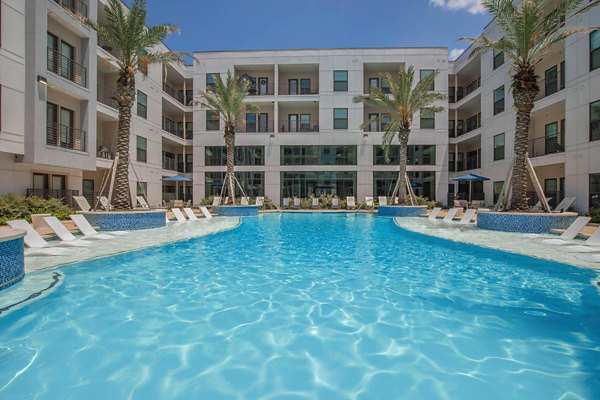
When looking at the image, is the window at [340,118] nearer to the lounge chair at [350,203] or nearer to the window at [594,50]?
the lounge chair at [350,203]

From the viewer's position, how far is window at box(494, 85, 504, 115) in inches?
912

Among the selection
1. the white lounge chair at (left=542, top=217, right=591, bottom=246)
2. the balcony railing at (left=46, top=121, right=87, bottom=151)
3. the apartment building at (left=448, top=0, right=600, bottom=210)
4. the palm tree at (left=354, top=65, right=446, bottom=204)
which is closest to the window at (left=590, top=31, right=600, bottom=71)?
the apartment building at (left=448, top=0, right=600, bottom=210)

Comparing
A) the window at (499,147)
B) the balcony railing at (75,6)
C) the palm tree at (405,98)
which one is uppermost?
the balcony railing at (75,6)

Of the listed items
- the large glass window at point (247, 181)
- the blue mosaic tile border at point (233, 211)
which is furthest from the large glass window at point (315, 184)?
the blue mosaic tile border at point (233, 211)

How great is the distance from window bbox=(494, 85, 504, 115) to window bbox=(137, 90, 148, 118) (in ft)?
83.3

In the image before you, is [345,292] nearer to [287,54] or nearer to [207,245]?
[207,245]

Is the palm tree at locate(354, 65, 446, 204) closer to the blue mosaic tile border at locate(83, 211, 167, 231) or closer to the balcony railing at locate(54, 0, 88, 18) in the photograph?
the blue mosaic tile border at locate(83, 211, 167, 231)

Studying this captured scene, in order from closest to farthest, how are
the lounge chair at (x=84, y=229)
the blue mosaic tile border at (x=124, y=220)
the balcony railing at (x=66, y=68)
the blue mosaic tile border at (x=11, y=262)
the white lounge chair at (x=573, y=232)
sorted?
the blue mosaic tile border at (x=11, y=262) → the white lounge chair at (x=573, y=232) → the lounge chair at (x=84, y=229) → the blue mosaic tile border at (x=124, y=220) → the balcony railing at (x=66, y=68)

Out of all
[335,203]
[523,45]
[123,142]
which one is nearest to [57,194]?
[123,142]

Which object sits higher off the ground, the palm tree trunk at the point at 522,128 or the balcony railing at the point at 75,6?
the balcony railing at the point at 75,6

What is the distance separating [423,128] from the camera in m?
28.7

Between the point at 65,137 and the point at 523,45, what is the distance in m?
20.6

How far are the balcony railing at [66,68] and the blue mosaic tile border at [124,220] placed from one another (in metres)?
8.01

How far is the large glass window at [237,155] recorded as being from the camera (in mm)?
29562
